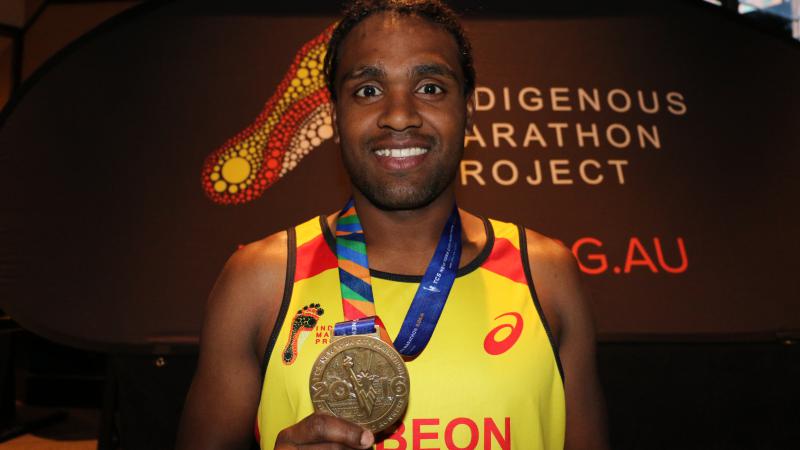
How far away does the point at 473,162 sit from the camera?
2270 millimetres

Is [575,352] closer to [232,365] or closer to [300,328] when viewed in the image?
[300,328]

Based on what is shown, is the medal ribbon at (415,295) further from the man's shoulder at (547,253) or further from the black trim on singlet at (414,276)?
the man's shoulder at (547,253)

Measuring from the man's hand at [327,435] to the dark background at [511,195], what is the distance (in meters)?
1.11

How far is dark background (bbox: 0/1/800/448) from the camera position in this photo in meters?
1.99

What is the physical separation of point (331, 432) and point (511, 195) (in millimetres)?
1504

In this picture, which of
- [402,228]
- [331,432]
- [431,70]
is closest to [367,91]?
[431,70]

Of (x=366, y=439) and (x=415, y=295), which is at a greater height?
(x=415, y=295)

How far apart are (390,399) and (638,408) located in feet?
4.48

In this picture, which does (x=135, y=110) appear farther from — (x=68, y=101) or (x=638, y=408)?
(x=638, y=408)

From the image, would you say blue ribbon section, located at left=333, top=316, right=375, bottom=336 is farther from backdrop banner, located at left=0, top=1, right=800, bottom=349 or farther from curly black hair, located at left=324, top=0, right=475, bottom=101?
backdrop banner, located at left=0, top=1, right=800, bottom=349

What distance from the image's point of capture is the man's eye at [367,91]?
3.99 feet

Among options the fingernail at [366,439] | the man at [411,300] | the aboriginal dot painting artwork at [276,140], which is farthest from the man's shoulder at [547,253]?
the aboriginal dot painting artwork at [276,140]

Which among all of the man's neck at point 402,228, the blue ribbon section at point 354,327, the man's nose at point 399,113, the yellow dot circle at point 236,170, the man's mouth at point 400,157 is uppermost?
the yellow dot circle at point 236,170

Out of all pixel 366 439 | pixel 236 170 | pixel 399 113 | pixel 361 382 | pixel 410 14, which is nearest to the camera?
pixel 366 439
